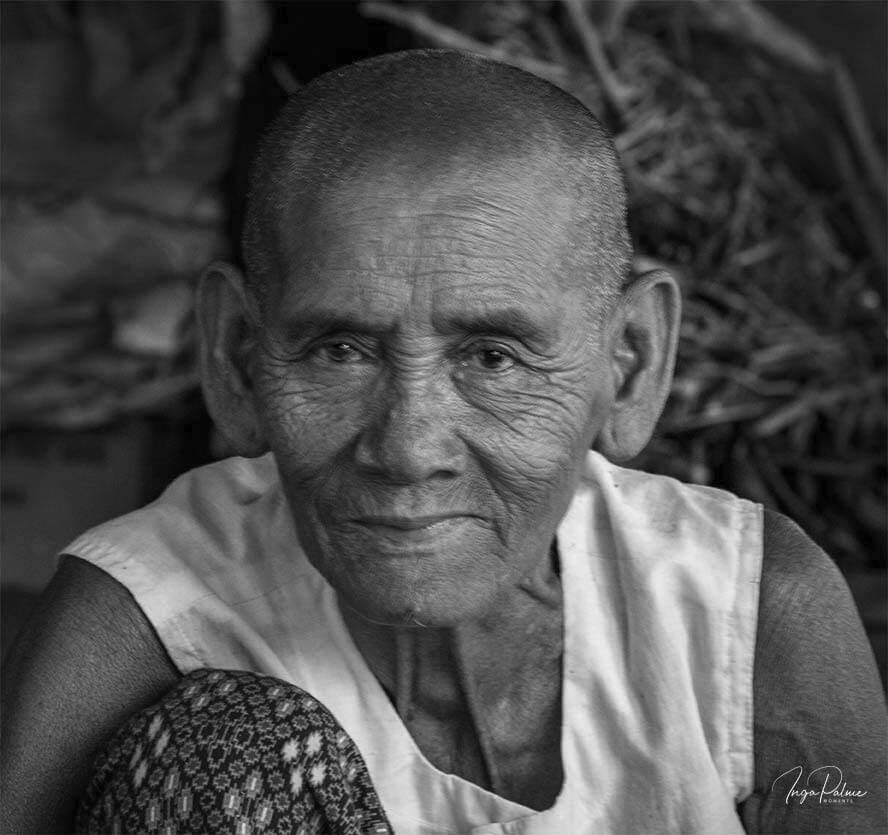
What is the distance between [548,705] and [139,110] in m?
2.39

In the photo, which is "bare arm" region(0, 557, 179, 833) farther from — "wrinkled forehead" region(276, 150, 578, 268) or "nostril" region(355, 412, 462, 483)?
"wrinkled forehead" region(276, 150, 578, 268)

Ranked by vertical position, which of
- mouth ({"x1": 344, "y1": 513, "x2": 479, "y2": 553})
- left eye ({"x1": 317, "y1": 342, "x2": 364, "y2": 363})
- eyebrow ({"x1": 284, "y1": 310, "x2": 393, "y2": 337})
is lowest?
mouth ({"x1": 344, "y1": 513, "x2": 479, "y2": 553})

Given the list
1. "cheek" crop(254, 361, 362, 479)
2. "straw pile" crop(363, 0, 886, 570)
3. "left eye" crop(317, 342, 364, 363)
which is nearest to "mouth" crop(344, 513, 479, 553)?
"cheek" crop(254, 361, 362, 479)

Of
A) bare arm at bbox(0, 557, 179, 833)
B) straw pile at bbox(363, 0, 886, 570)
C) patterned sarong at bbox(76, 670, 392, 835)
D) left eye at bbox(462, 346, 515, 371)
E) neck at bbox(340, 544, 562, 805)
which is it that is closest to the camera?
patterned sarong at bbox(76, 670, 392, 835)

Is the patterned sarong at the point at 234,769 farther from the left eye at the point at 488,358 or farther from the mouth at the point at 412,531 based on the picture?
the left eye at the point at 488,358

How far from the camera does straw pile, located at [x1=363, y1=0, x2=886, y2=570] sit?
12.1 ft

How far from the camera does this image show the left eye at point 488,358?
1.83m

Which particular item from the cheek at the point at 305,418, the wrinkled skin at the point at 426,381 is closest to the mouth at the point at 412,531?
the wrinkled skin at the point at 426,381

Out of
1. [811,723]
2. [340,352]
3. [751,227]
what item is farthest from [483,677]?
[751,227]

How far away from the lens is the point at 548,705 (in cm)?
216

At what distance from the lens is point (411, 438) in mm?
1749

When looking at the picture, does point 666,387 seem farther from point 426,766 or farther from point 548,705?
point 426,766

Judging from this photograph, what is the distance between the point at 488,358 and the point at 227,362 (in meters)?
0.45

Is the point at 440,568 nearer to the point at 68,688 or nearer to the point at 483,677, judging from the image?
the point at 483,677
